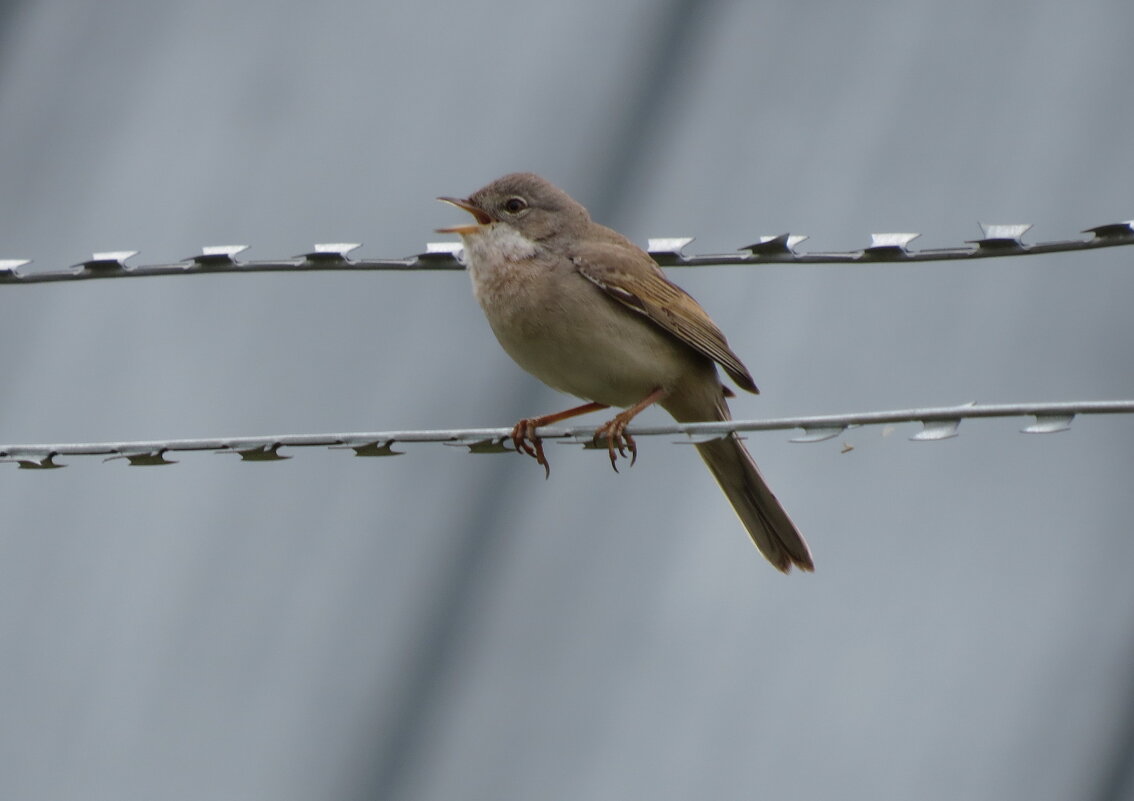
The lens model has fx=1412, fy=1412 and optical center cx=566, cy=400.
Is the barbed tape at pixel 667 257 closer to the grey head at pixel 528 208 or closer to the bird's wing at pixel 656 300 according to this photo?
the bird's wing at pixel 656 300

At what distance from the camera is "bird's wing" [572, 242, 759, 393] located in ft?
14.7

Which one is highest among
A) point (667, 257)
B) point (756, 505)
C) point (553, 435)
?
point (667, 257)

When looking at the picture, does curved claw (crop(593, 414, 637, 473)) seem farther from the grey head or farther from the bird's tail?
the grey head

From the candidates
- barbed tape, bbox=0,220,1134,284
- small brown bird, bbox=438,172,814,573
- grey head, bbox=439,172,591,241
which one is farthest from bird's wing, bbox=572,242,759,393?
barbed tape, bbox=0,220,1134,284

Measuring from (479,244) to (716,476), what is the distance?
44.3 inches

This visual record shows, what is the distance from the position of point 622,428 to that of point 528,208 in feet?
3.85

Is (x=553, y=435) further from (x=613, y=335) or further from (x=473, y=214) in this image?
(x=473, y=214)

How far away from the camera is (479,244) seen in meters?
4.82

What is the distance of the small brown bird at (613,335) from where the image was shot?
4.51 meters

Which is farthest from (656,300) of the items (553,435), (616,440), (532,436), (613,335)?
(553,435)

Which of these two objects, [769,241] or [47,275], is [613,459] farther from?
[47,275]

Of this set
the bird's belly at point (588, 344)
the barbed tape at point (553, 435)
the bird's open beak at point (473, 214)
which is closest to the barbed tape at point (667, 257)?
the barbed tape at point (553, 435)

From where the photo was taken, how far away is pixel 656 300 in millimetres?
4582

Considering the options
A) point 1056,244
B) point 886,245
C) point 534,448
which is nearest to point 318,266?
point 534,448
